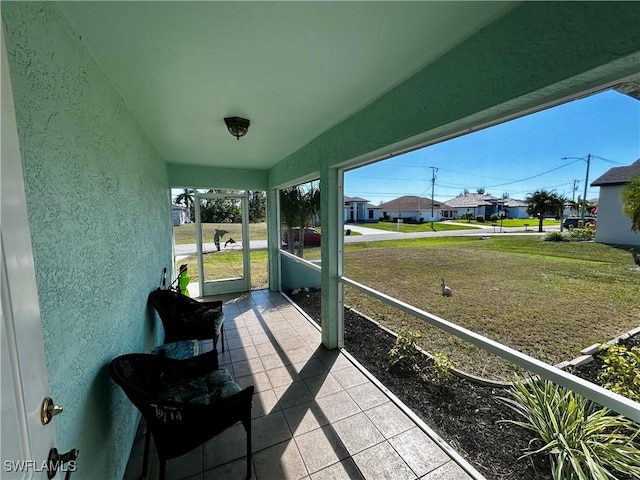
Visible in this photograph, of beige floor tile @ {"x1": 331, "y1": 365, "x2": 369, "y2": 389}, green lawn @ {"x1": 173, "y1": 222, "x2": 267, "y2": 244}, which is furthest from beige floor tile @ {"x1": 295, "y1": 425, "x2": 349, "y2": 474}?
green lawn @ {"x1": 173, "y1": 222, "x2": 267, "y2": 244}

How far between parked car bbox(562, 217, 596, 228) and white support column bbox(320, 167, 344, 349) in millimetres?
1913

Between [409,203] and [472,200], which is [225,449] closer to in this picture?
[409,203]

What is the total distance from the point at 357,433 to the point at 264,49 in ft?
8.70

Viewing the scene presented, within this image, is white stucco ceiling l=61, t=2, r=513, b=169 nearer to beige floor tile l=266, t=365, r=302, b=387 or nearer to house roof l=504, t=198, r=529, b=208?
house roof l=504, t=198, r=529, b=208

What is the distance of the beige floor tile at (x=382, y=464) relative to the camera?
165 centimetres

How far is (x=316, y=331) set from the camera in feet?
12.1

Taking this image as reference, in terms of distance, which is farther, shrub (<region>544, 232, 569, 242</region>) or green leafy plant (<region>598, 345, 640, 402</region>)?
shrub (<region>544, 232, 569, 242</region>)

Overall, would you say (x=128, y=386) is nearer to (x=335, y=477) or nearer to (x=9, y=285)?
(x=9, y=285)

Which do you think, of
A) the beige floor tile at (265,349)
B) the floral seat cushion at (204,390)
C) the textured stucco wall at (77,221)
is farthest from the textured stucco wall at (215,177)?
the floral seat cushion at (204,390)

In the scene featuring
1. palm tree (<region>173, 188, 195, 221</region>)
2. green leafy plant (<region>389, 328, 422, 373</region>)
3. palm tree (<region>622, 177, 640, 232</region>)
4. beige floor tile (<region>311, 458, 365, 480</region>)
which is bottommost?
beige floor tile (<region>311, 458, 365, 480</region>)

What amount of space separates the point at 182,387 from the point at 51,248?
1.37m

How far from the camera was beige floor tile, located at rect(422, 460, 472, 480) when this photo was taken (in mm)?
1614

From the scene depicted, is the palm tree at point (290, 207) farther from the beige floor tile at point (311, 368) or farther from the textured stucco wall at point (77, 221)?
the textured stucco wall at point (77, 221)

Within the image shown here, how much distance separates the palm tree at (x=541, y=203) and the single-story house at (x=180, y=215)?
5246 millimetres
